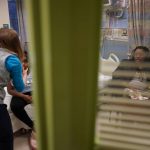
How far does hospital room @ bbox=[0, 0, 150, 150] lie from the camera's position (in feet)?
1.46

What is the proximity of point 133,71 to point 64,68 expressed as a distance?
0.18 metres

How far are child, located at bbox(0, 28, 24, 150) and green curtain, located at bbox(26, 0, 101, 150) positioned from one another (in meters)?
1.12

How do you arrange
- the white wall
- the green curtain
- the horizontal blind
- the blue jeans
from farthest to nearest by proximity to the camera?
the white wall, the blue jeans, the horizontal blind, the green curtain

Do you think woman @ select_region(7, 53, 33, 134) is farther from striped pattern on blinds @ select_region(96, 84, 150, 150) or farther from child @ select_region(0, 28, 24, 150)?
striped pattern on blinds @ select_region(96, 84, 150, 150)

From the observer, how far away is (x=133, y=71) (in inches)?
21.5

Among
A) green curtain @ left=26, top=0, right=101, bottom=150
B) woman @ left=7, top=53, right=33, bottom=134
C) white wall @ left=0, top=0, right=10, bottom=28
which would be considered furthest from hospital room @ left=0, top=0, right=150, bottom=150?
white wall @ left=0, top=0, right=10, bottom=28

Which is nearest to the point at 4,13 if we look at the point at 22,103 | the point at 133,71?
the point at 22,103

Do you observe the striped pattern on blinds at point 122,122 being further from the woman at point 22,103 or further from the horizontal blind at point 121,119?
the woman at point 22,103

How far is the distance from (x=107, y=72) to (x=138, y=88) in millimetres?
113

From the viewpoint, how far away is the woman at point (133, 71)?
1.74 feet

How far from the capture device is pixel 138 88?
594mm

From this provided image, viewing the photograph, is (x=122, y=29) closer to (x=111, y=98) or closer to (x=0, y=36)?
(x=111, y=98)

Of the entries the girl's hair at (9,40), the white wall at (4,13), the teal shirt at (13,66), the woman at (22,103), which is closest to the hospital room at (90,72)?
the teal shirt at (13,66)

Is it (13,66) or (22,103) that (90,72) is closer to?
(13,66)
